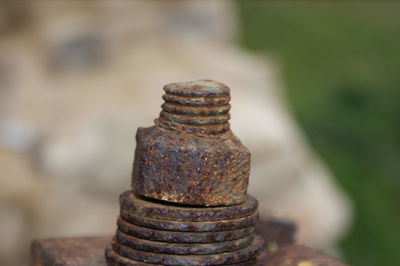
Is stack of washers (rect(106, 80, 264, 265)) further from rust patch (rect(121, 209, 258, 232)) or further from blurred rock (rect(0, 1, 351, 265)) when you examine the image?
blurred rock (rect(0, 1, 351, 265))

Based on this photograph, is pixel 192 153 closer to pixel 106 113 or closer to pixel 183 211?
pixel 183 211

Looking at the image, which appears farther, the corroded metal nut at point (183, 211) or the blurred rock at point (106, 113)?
the blurred rock at point (106, 113)

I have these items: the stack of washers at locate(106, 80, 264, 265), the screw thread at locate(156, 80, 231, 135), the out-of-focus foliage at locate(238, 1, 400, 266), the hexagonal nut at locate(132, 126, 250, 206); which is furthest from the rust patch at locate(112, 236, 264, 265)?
the out-of-focus foliage at locate(238, 1, 400, 266)

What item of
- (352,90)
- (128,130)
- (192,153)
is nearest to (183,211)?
(192,153)

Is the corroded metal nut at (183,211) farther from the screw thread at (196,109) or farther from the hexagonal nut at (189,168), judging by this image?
the screw thread at (196,109)

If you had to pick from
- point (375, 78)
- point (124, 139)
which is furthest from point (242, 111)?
point (375, 78)

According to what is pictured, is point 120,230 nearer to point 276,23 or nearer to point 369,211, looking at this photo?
point 369,211

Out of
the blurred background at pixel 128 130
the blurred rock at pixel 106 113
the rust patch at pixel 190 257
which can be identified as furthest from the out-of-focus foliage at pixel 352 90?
the rust patch at pixel 190 257
